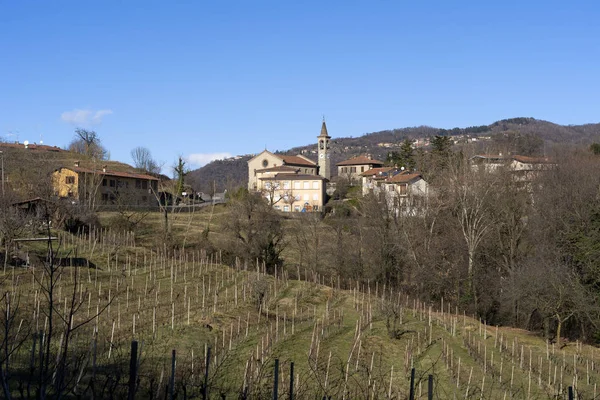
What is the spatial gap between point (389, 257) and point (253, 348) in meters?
21.7

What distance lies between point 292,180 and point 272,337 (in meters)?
53.8

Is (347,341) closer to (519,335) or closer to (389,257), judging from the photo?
(519,335)

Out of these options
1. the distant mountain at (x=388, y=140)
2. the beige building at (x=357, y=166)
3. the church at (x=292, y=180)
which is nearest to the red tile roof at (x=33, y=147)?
the distant mountain at (x=388, y=140)

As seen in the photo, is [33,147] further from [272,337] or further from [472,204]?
[272,337]

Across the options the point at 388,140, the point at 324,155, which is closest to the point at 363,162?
the point at 324,155

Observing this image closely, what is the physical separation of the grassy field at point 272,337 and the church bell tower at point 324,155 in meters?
54.8

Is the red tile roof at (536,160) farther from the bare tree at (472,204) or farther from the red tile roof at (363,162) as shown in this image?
the red tile roof at (363,162)

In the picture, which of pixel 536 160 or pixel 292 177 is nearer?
pixel 536 160

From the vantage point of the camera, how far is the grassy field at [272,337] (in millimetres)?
12516

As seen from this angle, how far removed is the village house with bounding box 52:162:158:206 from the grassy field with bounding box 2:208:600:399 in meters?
26.7

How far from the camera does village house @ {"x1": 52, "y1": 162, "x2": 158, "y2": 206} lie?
5369 cm

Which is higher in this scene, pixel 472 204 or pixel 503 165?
pixel 503 165

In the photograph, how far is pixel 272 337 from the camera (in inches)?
649

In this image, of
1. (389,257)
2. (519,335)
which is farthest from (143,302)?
(389,257)
